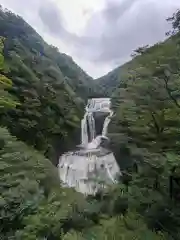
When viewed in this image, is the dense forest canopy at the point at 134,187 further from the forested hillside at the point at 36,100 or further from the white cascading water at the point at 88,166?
the white cascading water at the point at 88,166

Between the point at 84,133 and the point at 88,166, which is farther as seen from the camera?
the point at 84,133

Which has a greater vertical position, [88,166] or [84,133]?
[84,133]

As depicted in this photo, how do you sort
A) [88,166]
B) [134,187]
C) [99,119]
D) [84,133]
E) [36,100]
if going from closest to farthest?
[134,187], [36,100], [88,166], [84,133], [99,119]

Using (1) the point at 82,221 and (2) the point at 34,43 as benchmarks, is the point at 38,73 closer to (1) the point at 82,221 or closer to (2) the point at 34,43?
(2) the point at 34,43

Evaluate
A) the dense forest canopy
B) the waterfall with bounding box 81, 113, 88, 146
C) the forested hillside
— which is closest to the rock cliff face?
the waterfall with bounding box 81, 113, 88, 146

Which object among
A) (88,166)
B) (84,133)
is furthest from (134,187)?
(84,133)

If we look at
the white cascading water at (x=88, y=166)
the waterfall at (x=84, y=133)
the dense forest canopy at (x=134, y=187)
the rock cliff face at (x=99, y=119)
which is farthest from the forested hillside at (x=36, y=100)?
the dense forest canopy at (x=134, y=187)

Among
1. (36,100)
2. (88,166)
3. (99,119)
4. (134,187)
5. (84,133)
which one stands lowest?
(88,166)

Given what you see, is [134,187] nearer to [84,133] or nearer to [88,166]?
[88,166]

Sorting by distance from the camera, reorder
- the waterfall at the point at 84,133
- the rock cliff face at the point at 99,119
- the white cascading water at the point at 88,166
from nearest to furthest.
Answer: the white cascading water at the point at 88,166 → the waterfall at the point at 84,133 → the rock cliff face at the point at 99,119

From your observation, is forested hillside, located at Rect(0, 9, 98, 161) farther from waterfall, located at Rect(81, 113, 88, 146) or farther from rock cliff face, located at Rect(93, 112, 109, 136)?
rock cliff face, located at Rect(93, 112, 109, 136)

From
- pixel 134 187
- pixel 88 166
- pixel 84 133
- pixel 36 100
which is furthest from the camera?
pixel 84 133
